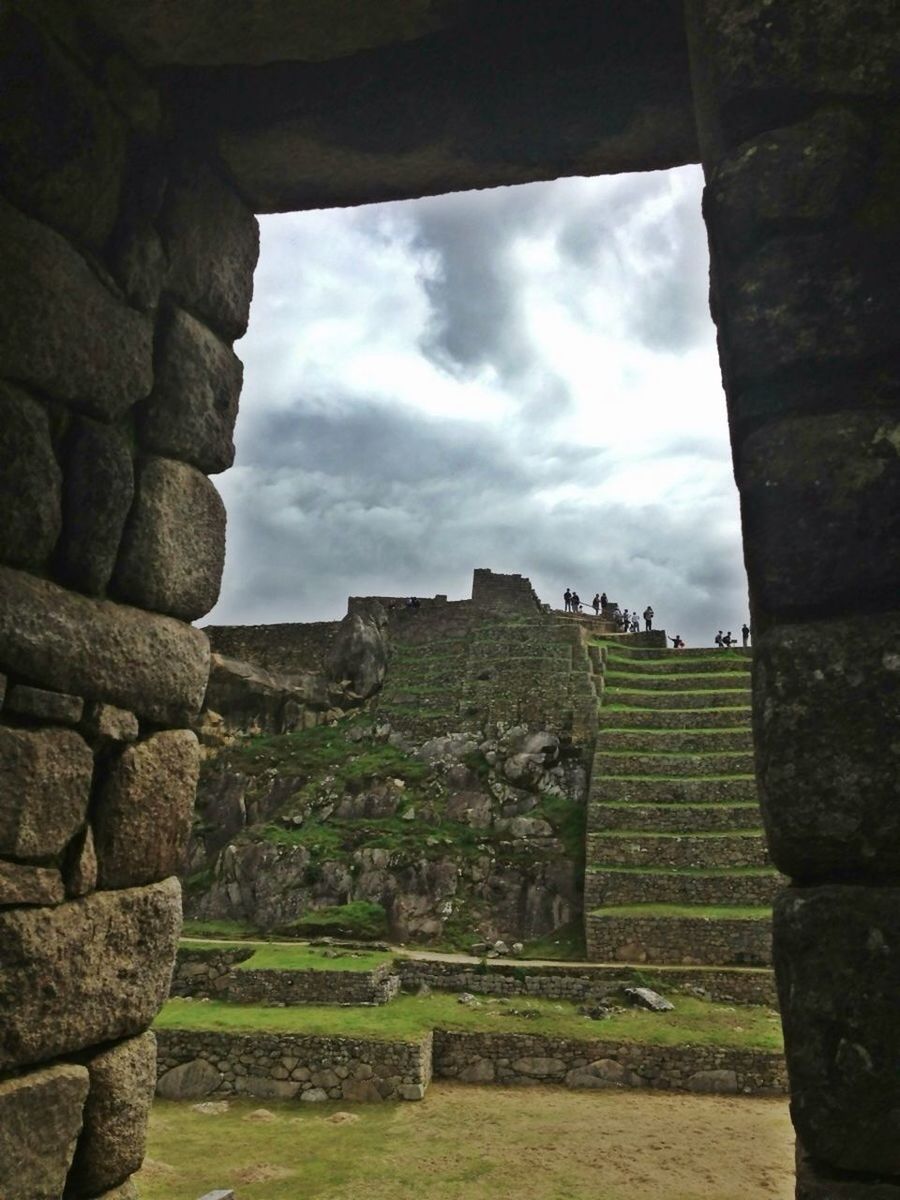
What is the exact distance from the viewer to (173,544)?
3852mm

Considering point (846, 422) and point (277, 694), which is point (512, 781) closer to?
point (277, 694)

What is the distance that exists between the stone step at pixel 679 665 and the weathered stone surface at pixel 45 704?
30646 millimetres

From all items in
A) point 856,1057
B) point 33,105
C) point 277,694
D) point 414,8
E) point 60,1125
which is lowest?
point 60,1125

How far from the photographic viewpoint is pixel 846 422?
7.64 ft

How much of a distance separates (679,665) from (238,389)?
102ft

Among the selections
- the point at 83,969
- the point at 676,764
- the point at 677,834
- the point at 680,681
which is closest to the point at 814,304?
the point at 83,969

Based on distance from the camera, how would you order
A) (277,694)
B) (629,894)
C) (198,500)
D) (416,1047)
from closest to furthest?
1. (198,500)
2. (416,1047)
3. (629,894)
4. (277,694)

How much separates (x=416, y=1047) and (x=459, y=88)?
13.9m

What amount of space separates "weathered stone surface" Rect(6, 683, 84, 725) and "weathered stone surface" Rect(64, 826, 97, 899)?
415 millimetres

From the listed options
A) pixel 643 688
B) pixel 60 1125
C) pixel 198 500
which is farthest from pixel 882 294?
pixel 643 688

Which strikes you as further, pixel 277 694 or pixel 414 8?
pixel 277 694

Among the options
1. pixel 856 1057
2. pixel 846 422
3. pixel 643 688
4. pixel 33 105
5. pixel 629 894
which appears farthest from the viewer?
pixel 643 688

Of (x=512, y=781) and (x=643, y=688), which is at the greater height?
(x=643, y=688)

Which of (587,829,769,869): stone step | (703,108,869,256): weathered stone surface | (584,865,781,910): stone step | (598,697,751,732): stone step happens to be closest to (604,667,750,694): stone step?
(598,697,751,732): stone step
